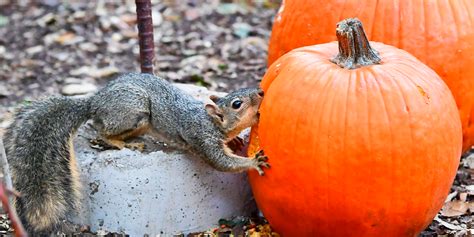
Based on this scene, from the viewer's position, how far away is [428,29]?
3.93 m

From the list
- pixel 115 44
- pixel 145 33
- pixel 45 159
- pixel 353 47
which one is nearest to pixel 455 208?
pixel 353 47

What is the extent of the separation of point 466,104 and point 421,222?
3.26ft

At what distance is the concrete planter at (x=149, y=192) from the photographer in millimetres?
A: 3609

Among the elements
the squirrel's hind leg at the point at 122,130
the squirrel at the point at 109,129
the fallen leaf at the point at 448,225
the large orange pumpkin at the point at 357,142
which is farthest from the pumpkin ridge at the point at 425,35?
the squirrel's hind leg at the point at 122,130

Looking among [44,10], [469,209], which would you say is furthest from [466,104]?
[44,10]

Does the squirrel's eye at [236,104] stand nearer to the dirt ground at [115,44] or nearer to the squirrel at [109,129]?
the squirrel at [109,129]

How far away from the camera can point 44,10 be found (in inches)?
298

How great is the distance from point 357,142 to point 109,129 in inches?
50.1

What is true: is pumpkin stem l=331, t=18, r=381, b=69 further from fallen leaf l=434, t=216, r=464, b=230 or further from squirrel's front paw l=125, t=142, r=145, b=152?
squirrel's front paw l=125, t=142, r=145, b=152

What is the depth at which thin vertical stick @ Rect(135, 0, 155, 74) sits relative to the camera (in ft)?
13.9

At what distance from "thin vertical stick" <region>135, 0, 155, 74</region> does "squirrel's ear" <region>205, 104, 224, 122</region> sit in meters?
0.83

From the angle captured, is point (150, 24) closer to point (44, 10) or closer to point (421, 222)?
point (421, 222)

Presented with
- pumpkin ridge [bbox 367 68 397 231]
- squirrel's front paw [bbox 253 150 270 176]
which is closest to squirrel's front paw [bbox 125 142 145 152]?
squirrel's front paw [bbox 253 150 270 176]

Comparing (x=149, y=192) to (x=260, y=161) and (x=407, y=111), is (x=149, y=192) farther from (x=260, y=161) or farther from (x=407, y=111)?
(x=407, y=111)
